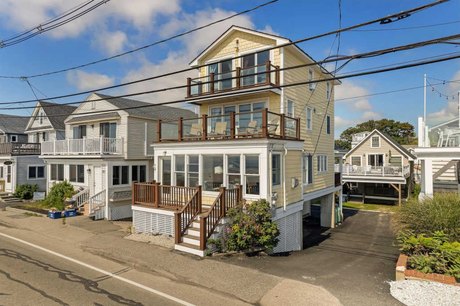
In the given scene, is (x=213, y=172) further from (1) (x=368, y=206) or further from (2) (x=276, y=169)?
(1) (x=368, y=206)

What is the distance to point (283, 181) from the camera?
13656 mm

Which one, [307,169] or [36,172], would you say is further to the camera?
[36,172]

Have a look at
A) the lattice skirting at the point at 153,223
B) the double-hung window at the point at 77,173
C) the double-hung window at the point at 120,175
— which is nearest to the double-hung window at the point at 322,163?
the lattice skirting at the point at 153,223

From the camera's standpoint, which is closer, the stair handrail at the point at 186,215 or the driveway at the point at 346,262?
the driveway at the point at 346,262

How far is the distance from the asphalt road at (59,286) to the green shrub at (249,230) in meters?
3.76

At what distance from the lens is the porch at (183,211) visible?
1076 cm

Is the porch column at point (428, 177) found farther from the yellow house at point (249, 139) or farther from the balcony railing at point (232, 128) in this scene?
the balcony railing at point (232, 128)

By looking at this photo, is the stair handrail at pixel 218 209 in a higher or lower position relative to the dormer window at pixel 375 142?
lower

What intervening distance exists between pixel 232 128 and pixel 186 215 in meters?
4.24

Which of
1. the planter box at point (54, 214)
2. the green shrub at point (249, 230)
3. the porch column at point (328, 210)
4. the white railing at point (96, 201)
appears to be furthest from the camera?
the porch column at point (328, 210)

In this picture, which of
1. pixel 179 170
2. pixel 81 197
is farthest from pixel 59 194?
pixel 179 170

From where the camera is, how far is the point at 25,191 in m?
25.7

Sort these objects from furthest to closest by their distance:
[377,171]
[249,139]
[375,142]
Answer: [375,142], [377,171], [249,139]

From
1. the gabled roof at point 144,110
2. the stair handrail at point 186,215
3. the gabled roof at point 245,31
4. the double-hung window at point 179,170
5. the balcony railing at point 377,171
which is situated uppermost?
the gabled roof at point 245,31
